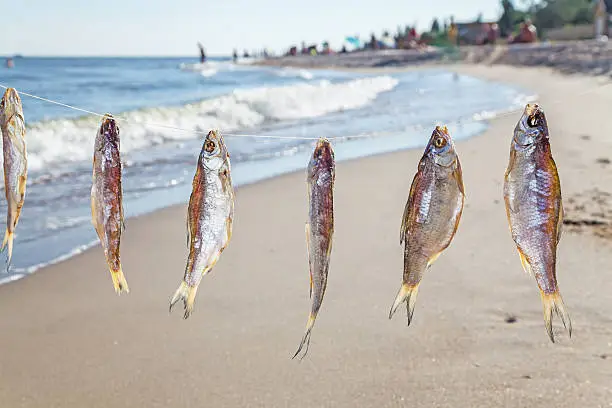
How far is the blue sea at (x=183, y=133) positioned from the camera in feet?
25.6

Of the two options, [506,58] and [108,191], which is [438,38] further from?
[108,191]

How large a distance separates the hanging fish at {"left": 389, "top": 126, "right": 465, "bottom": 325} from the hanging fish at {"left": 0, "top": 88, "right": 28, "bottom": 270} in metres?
1.96

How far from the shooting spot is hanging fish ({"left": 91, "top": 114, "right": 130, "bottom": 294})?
111 inches

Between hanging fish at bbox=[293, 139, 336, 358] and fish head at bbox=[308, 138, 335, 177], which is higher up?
fish head at bbox=[308, 138, 335, 177]

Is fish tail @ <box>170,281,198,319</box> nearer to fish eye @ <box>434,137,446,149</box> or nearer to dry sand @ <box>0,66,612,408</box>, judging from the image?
fish eye @ <box>434,137,446,149</box>

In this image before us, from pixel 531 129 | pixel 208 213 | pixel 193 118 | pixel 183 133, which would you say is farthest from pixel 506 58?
pixel 208 213

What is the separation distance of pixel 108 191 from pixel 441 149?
1591 mm

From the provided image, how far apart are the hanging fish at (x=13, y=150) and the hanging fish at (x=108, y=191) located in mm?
459

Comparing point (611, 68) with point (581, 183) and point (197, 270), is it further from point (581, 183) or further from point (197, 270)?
point (197, 270)

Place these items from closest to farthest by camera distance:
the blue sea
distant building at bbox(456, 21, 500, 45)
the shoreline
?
the blue sea
the shoreline
distant building at bbox(456, 21, 500, 45)

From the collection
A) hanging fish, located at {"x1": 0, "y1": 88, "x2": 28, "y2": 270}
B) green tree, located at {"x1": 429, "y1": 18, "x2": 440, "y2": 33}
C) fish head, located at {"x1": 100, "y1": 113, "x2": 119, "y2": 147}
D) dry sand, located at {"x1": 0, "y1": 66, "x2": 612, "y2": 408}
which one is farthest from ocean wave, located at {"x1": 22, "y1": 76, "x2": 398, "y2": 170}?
green tree, located at {"x1": 429, "y1": 18, "x2": 440, "y2": 33}

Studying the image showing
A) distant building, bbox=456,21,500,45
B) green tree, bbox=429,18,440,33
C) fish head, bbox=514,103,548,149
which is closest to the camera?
fish head, bbox=514,103,548,149

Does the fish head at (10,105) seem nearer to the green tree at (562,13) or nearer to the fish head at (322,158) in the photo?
the fish head at (322,158)

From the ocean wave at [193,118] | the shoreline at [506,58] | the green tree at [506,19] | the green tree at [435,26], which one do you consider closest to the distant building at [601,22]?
the shoreline at [506,58]
